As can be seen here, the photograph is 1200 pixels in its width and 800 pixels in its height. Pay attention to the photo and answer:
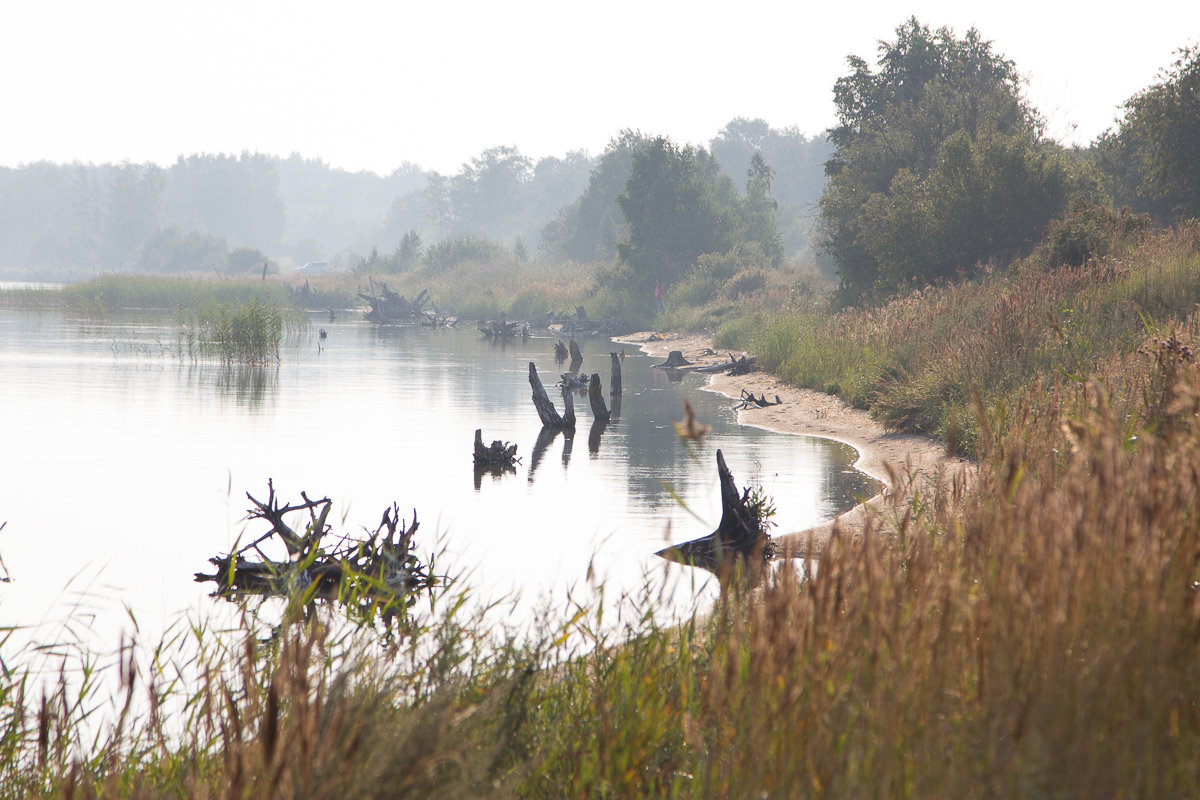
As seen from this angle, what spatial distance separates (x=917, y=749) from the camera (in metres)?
3.23

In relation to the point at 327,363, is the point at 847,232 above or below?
above

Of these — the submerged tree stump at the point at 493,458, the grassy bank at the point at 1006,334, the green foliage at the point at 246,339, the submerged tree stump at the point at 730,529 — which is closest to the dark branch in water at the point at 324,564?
the submerged tree stump at the point at 730,529

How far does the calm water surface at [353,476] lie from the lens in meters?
10.9

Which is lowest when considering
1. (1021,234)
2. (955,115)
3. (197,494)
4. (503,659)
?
(197,494)

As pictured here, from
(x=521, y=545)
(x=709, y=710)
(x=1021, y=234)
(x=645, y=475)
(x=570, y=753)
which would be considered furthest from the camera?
(x=1021, y=234)

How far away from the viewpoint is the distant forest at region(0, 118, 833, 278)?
296 feet

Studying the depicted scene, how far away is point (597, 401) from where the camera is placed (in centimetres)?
2241

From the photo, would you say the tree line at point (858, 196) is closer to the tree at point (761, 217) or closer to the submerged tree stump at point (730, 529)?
the tree at point (761, 217)

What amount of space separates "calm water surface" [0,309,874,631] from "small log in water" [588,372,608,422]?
46 cm

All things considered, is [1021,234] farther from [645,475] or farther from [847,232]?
[645,475]

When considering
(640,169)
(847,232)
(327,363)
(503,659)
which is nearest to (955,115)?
(847,232)

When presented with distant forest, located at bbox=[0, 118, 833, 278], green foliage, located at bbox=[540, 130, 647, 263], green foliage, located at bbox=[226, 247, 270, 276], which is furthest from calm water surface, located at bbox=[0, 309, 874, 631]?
green foliage, located at bbox=[226, 247, 270, 276]

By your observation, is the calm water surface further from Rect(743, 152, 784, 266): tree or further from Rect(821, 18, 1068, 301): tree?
Rect(743, 152, 784, 266): tree

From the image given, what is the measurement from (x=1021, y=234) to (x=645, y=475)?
16.3m
